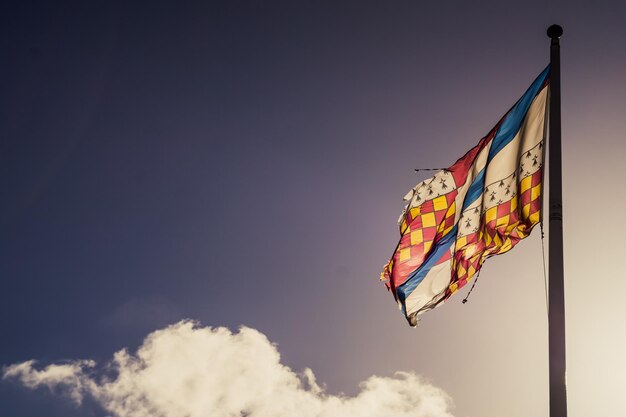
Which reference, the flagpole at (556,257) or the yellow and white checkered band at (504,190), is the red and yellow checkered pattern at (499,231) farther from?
the flagpole at (556,257)

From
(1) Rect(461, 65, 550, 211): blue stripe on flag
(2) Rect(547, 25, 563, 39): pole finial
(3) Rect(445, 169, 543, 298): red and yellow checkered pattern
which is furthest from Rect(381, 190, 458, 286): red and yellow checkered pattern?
(2) Rect(547, 25, 563, 39): pole finial

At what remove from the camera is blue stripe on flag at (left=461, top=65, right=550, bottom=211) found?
12109 millimetres

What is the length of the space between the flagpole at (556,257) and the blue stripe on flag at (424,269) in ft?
14.7

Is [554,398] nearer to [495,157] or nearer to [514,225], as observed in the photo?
[514,225]

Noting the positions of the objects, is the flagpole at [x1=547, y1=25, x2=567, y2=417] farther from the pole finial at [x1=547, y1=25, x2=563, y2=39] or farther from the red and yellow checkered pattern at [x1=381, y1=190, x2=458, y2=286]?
the red and yellow checkered pattern at [x1=381, y1=190, x2=458, y2=286]

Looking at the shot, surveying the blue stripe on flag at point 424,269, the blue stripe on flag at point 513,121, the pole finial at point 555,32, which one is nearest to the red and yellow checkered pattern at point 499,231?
the blue stripe on flag at point 424,269

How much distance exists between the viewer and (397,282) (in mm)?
15109

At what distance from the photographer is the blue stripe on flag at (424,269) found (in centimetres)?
1452

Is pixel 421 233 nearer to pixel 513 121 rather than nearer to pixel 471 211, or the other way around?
pixel 471 211

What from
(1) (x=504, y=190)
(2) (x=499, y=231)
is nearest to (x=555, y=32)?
(1) (x=504, y=190)

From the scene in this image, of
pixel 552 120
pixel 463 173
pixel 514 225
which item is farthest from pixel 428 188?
pixel 552 120

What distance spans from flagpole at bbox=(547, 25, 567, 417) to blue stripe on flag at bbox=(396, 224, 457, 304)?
176 inches

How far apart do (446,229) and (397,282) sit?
189 cm

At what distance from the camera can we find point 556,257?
9.16m
